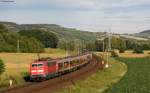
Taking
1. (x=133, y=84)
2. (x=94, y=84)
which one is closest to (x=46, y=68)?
(x=94, y=84)

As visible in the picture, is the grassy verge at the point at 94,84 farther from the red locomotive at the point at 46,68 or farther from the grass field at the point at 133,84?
the red locomotive at the point at 46,68

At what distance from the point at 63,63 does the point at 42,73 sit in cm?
1321

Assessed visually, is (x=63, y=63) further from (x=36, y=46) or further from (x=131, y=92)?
(x=36, y=46)

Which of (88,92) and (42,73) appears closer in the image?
(88,92)

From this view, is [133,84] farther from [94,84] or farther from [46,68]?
[46,68]

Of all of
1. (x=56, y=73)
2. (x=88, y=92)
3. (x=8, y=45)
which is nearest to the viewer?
(x=88, y=92)

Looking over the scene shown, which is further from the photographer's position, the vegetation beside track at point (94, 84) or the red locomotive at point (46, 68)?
the red locomotive at point (46, 68)

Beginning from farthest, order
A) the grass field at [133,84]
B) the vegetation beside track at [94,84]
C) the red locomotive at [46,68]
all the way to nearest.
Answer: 1. the red locomotive at [46,68]
2. the vegetation beside track at [94,84]
3. the grass field at [133,84]

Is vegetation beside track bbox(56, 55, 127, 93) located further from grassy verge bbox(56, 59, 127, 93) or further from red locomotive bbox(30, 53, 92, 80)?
red locomotive bbox(30, 53, 92, 80)

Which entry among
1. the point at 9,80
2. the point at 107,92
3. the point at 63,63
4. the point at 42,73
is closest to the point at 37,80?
the point at 42,73

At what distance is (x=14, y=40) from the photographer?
173 m

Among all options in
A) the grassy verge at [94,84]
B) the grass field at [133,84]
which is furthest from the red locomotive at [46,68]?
the grass field at [133,84]

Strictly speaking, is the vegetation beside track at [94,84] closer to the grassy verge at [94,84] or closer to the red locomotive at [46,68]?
the grassy verge at [94,84]

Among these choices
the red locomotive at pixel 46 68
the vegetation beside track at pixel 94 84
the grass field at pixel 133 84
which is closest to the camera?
the grass field at pixel 133 84
